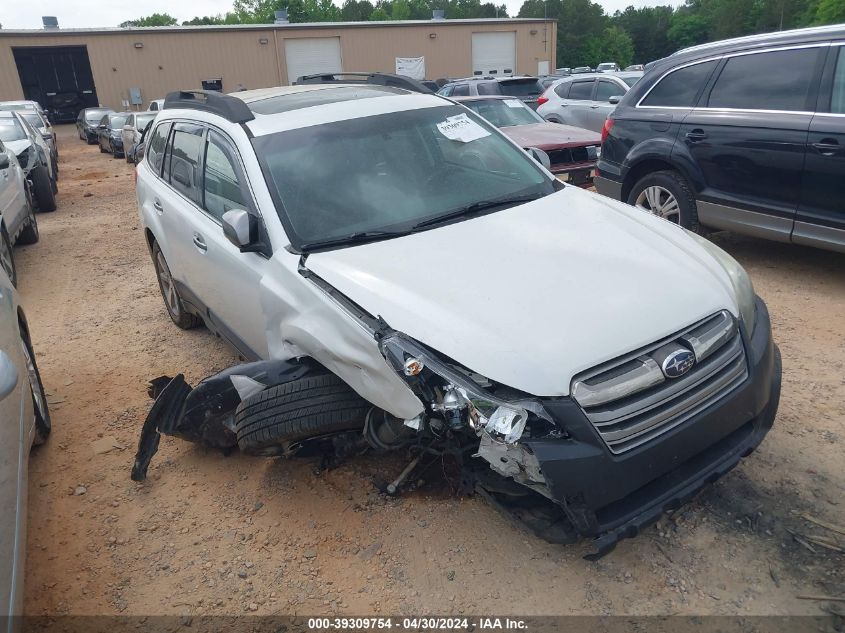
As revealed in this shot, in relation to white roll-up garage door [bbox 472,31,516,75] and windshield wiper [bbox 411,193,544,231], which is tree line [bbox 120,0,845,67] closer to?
white roll-up garage door [bbox 472,31,516,75]

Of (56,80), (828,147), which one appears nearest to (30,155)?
(828,147)

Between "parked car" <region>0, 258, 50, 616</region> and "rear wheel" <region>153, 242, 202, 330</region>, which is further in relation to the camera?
"rear wheel" <region>153, 242, 202, 330</region>

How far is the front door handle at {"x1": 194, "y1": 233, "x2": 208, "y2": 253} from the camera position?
Result: 3896 mm

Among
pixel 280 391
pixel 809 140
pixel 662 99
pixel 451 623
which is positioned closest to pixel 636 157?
pixel 662 99

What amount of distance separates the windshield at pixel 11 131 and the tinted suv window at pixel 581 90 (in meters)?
10.0

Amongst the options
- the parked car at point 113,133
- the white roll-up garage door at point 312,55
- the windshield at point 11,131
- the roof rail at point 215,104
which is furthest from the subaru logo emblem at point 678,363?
the white roll-up garage door at point 312,55

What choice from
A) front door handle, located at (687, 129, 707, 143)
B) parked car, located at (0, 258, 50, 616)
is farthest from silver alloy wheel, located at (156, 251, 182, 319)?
front door handle, located at (687, 129, 707, 143)

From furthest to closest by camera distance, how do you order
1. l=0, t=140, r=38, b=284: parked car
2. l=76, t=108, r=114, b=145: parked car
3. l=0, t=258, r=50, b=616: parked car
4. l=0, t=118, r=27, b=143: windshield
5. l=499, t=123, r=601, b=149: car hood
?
1. l=76, t=108, r=114, b=145: parked car
2. l=0, t=118, r=27, b=143: windshield
3. l=499, t=123, r=601, b=149: car hood
4. l=0, t=140, r=38, b=284: parked car
5. l=0, t=258, r=50, b=616: parked car

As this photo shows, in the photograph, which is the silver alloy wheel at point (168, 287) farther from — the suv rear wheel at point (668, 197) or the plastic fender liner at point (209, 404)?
the suv rear wheel at point (668, 197)

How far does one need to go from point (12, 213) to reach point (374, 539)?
6752 millimetres

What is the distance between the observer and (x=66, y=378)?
478 centimetres

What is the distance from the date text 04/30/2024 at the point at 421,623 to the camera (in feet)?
8.08

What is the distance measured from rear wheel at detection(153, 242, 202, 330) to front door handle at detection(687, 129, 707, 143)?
446cm

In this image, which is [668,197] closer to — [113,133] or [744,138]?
[744,138]
